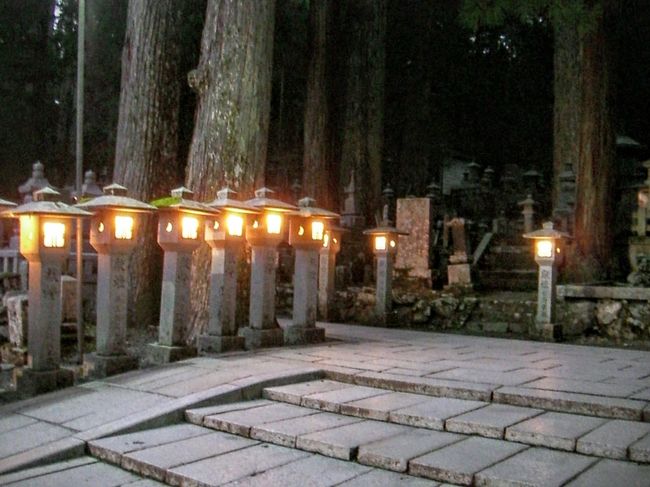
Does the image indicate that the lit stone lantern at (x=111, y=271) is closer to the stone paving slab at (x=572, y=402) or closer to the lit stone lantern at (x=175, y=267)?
the lit stone lantern at (x=175, y=267)

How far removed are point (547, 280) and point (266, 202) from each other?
5027 millimetres

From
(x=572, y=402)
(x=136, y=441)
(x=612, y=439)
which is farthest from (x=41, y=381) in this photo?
A: (x=612, y=439)

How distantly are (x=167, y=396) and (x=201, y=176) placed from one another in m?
3.66

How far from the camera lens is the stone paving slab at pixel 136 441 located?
441 centimetres

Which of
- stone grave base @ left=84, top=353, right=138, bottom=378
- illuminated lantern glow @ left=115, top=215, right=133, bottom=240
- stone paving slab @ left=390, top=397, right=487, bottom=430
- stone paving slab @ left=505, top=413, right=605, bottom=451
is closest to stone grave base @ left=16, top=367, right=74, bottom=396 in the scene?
stone grave base @ left=84, top=353, right=138, bottom=378

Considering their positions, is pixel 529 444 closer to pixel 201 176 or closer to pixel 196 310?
pixel 196 310

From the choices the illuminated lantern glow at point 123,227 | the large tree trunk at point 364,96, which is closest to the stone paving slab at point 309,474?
the illuminated lantern glow at point 123,227

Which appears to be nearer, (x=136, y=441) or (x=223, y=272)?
(x=136, y=441)

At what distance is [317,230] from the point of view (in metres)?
8.53

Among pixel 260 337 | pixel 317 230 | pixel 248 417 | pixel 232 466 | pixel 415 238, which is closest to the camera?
pixel 232 466

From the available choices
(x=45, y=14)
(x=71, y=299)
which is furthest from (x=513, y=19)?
(x=71, y=299)

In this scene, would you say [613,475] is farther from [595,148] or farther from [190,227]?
[595,148]

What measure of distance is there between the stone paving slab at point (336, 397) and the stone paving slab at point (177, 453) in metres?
0.84

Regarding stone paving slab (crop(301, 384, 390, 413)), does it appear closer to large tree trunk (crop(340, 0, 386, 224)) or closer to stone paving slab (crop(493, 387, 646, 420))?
stone paving slab (crop(493, 387, 646, 420))
